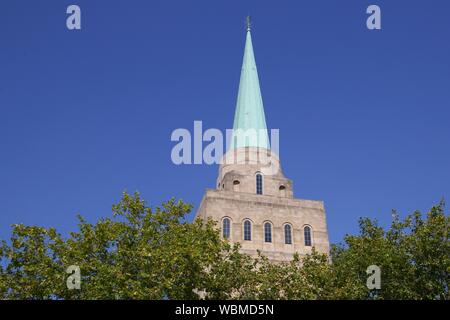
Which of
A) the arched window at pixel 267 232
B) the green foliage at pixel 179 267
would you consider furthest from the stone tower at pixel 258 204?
the green foliage at pixel 179 267

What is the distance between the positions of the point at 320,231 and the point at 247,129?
14089mm

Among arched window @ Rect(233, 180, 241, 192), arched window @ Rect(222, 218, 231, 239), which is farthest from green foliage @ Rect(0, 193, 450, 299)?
arched window @ Rect(233, 180, 241, 192)

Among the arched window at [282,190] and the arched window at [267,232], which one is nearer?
the arched window at [267,232]

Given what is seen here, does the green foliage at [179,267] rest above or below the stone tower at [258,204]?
below

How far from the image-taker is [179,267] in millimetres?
31750

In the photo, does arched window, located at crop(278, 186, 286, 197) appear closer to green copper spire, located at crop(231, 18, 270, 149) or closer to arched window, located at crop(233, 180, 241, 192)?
arched window, located at crop(233, 180, 241, 192)

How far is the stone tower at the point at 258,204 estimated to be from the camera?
59.0 m

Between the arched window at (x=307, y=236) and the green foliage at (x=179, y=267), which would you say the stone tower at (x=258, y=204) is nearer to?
the arched window at (x=307, y=236)

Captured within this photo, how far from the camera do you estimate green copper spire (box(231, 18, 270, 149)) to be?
67188mm

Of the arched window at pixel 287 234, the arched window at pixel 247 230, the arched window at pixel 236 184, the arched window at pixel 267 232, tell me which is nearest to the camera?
the arched window at pixel 247 230

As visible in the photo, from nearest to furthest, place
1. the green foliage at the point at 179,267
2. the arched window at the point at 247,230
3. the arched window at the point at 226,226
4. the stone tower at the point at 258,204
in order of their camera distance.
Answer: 1. the green foliage at the point at 179,267
2. the arched window at the point at 226,226
3. the arched window at the point at 247,230
4. the stone tower at the point at 258,204

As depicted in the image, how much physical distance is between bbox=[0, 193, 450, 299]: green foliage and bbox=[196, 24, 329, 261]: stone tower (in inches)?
887

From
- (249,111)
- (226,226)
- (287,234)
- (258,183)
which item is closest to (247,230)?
(226,226)
